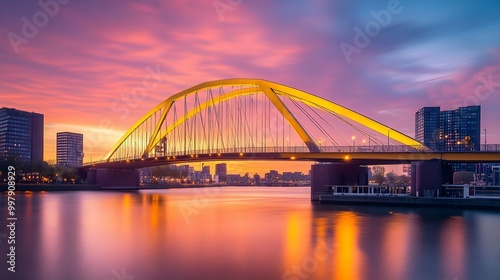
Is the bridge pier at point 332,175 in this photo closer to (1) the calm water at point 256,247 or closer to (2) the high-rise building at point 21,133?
(1) the calm water at point 256,247

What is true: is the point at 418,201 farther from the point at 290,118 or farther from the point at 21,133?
the point at 21,133

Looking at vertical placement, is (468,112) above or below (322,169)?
above

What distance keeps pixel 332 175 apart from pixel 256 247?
2941 cm

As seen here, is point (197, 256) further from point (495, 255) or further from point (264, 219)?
point (264, 219)

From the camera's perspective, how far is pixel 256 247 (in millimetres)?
20797

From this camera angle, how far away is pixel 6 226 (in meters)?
27.8

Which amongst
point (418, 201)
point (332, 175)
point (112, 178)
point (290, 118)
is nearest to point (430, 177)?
point (418, 201)

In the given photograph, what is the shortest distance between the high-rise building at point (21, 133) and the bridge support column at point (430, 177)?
148 m

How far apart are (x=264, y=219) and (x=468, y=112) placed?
142m

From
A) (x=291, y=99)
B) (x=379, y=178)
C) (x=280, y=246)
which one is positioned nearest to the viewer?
(x=280, y=246)

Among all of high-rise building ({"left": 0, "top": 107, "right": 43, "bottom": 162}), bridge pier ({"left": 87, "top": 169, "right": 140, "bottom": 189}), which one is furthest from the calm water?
high-rise building ({"left": 0, "top": 107, "right": 43, "bottom": 162})

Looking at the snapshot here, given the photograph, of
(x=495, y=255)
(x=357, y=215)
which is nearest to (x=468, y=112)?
(x=357, y=215)

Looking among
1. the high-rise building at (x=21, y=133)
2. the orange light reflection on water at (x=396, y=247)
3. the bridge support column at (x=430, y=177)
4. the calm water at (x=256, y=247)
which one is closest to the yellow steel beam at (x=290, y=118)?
the bridge support column at (x=430, y=177)

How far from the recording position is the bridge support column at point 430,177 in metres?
40.1
